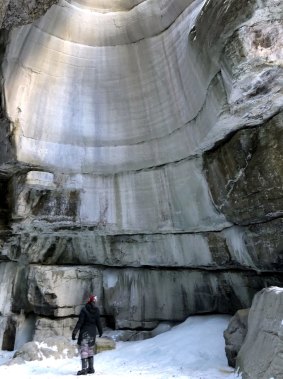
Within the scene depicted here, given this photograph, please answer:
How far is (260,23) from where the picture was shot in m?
6.20

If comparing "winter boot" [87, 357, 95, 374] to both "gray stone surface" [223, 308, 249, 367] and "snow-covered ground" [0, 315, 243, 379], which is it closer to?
"snow-covered ground" [0, 315, 243, 379]

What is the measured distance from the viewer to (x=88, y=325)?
7.05 m

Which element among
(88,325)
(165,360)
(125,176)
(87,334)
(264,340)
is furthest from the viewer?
(125,176)

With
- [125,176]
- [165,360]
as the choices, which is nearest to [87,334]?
[165,360]

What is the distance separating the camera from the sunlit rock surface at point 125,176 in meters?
8.35

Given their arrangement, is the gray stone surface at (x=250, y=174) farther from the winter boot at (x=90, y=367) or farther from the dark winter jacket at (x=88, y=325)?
the winter boot at (x=90, y=367)

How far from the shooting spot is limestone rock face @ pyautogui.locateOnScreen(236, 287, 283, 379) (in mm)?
4887

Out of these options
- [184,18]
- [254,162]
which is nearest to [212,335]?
[254,162]

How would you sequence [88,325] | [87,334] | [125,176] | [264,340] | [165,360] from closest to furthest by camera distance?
[264,340] → [87,334] → [88,325] → [165,360] → [125,176]

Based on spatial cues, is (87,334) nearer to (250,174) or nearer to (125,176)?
(250,174)

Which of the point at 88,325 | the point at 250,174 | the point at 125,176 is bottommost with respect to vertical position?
the point at 88,325

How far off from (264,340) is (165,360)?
314cm

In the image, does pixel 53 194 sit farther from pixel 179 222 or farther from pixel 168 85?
pixel 168 85

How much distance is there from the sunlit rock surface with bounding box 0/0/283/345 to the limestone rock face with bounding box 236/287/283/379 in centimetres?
188
